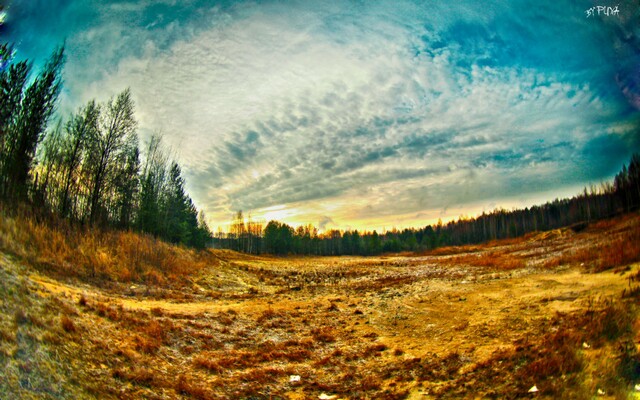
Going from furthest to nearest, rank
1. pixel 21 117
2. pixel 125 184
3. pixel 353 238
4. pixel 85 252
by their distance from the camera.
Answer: pixel 353 238
pixel 125 184
pixel 85 252
pixel 21 117

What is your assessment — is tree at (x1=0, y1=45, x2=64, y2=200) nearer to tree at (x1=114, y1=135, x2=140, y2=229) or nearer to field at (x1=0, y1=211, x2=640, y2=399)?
field at (x1=0, y1=211, x2=640, y2=399)

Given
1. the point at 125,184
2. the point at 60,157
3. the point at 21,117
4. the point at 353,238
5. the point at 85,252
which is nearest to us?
the point at 21,117

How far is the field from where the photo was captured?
12.0 ft

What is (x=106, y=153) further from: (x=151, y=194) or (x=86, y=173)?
(x=151, y=194)

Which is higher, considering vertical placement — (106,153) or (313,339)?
(106,153)

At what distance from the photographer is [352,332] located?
9.82 meters

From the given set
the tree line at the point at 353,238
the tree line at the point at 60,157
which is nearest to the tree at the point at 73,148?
the tree line at the point at 60,157

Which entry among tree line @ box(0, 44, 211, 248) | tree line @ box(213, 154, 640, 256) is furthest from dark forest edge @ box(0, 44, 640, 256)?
tree line @ box(213, 154, 640, 256)

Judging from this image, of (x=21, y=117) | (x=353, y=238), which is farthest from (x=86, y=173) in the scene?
(x=353, y=238)

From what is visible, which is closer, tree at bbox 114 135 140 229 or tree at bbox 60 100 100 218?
tree at bbox 60 100 100 218

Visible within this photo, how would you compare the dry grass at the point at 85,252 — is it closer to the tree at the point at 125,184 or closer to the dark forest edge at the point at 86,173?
the dark forest edge at the point at 86,173

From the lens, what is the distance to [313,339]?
9.03 meters

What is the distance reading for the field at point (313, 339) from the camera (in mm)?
3650

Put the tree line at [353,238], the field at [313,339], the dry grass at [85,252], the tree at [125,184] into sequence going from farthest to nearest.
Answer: the tree line at [353,238]
the tree at [125,184]
the dry grass at [85,252]
the field at [313,339]
